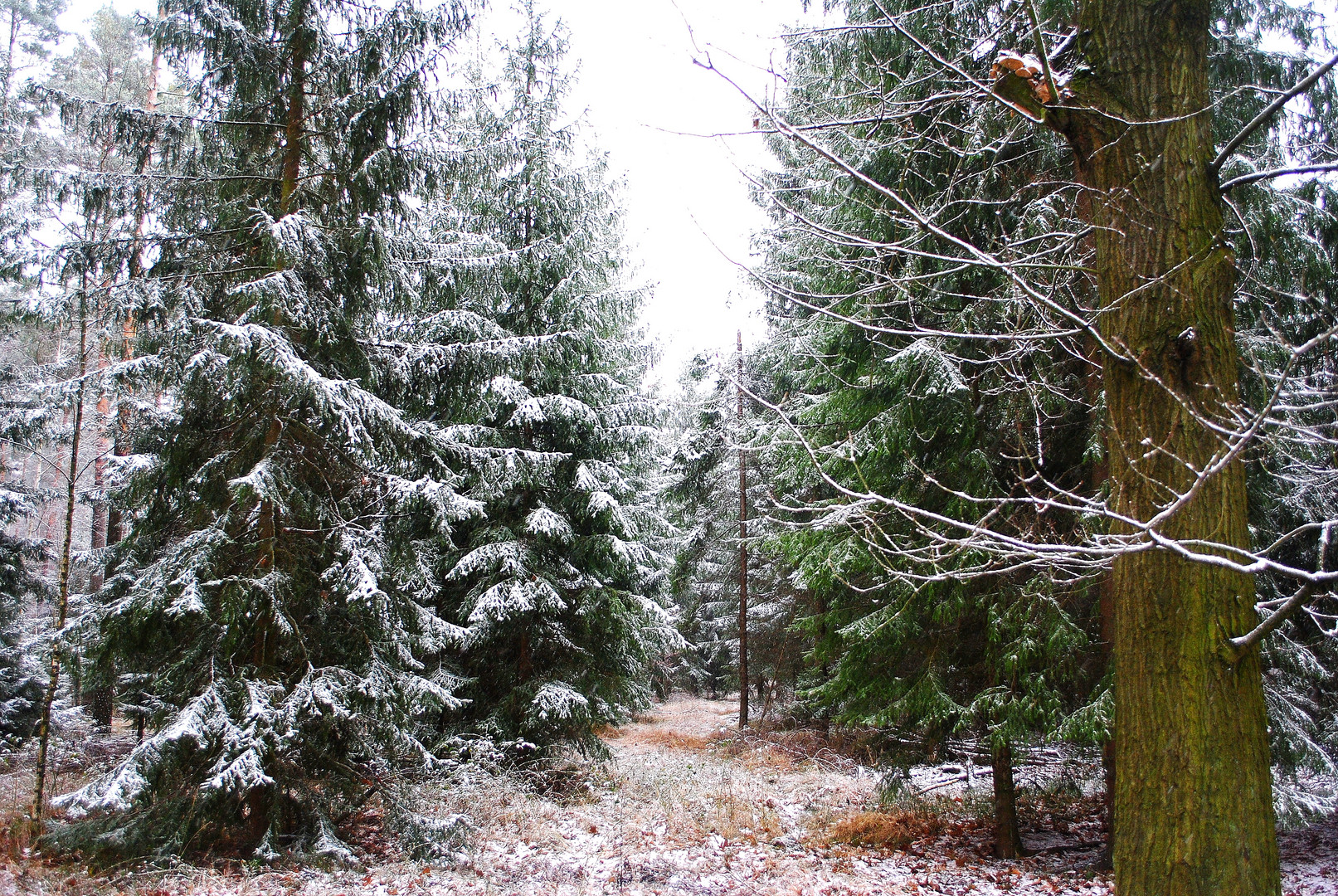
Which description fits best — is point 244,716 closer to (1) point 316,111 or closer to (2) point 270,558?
(2) point 270,558

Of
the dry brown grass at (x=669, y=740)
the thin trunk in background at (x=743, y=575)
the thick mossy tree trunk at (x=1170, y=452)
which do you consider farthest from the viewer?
the thin trunk in background at (x=743, y=575)

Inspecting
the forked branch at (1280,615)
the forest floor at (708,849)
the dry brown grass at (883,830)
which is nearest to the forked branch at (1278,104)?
the forked branch at (1280,615)

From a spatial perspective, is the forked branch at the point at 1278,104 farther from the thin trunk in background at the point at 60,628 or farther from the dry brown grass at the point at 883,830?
the thin trunk in background at the point at 60,628

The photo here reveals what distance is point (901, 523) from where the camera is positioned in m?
6.45

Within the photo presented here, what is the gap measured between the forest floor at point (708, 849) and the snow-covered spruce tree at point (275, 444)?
0.57m

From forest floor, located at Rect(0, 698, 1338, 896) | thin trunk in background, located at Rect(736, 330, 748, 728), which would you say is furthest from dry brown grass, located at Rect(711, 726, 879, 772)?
forest floor, located at Rect(0, 698, 1338, 896)

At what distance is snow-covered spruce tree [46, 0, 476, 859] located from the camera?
18.4 ft

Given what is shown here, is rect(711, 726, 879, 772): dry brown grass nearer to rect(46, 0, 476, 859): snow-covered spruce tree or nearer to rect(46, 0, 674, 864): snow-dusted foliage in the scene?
rect(46, 0, 674, 864): snow-dusted foliage

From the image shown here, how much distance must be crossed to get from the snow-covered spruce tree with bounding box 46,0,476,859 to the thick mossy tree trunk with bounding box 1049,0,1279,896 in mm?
5499

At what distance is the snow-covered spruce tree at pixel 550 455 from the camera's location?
9766 mm

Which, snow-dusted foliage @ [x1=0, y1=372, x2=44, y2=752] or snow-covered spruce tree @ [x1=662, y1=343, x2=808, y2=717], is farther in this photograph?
snow-covered spruce tree @ [x1=662, y1=343, x2=808, y2=717]

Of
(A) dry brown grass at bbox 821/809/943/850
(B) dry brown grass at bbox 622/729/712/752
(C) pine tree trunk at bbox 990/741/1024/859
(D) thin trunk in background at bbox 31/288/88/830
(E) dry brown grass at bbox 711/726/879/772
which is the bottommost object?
(B) dry brown grass at bbox 622/729/712/752

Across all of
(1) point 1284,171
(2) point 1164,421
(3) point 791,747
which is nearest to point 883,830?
(3) point 791,747

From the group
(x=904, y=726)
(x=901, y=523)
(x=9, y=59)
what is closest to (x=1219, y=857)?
(x=901, y=523)
